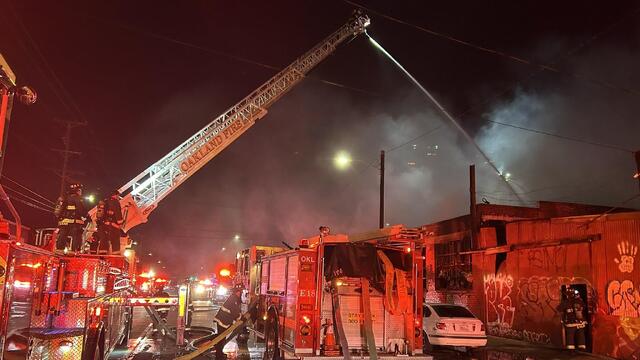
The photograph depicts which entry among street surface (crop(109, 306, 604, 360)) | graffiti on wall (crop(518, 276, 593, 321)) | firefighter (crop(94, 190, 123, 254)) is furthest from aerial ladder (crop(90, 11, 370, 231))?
graffiti on wall (crop(518, 276, 593, 321))

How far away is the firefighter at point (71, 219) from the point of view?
7.78 m

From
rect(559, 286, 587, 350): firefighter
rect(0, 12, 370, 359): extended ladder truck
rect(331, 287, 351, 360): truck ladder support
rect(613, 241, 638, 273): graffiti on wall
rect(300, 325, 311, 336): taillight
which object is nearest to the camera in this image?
rect(0, 12, 370, 359): extended ladder truck

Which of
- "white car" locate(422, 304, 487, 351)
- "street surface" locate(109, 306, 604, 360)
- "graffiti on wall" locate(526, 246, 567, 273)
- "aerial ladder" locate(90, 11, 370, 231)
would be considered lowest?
"street surface" locate(109, 306, 604, 360)

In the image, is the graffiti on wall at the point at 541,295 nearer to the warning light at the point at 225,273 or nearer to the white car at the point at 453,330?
the white car at the point at 453,330

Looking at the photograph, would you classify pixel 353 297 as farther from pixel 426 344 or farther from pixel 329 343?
pixel 426 344

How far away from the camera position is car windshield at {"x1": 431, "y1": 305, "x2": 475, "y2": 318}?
42.0ft

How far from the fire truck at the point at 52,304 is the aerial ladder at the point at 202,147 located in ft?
24.4

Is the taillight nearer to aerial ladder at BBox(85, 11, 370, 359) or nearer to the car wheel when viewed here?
the car wheel

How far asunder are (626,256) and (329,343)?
8943 millimetres

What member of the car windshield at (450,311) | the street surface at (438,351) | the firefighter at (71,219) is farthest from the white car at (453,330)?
the firefighter at (71,219)

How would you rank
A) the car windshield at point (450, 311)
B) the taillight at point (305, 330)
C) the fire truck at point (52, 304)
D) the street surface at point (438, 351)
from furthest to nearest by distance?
the car windshield at point (450, 311) < the street surface at point (438, 351) < the taillight at point (305, 330) < the fire truck at point (52, 304)

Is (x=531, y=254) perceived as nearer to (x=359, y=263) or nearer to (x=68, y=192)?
(x=359, y=263)

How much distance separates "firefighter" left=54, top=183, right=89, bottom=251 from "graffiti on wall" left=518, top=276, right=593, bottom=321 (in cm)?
1265

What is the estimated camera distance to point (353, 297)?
26.6ft
